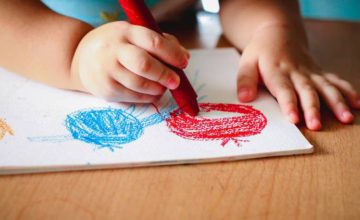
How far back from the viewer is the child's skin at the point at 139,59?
15.1 inches

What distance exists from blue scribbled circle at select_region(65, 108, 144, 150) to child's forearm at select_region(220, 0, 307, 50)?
9.6 inches

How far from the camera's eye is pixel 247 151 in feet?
1.09

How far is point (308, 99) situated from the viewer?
0.41 metres

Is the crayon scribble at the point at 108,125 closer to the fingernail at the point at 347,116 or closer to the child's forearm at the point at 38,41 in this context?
the child's forearm at the point at 38,41

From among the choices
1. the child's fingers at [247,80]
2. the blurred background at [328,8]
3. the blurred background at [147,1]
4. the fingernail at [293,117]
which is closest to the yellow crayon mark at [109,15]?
the blurred background at [147,1]

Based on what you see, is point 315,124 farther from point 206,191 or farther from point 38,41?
point 38,41

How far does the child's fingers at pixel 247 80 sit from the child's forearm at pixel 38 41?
18cm

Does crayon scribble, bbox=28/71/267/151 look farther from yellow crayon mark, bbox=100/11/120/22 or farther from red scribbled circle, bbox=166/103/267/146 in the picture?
yellow crayon mark, bbox=100/11/120/22

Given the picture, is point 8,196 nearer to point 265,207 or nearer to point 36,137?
point 36,137

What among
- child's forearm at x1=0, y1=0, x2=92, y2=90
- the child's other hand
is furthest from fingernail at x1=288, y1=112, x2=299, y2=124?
child's forearm at x1=0, y1=0, x2=92, y2=90

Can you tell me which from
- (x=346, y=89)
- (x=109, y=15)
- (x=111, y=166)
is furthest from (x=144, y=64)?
(x=109, y=15)

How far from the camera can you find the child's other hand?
0.40 metres

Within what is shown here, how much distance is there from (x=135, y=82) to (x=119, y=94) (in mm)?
27

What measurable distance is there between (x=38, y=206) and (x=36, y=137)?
0.28 ft
